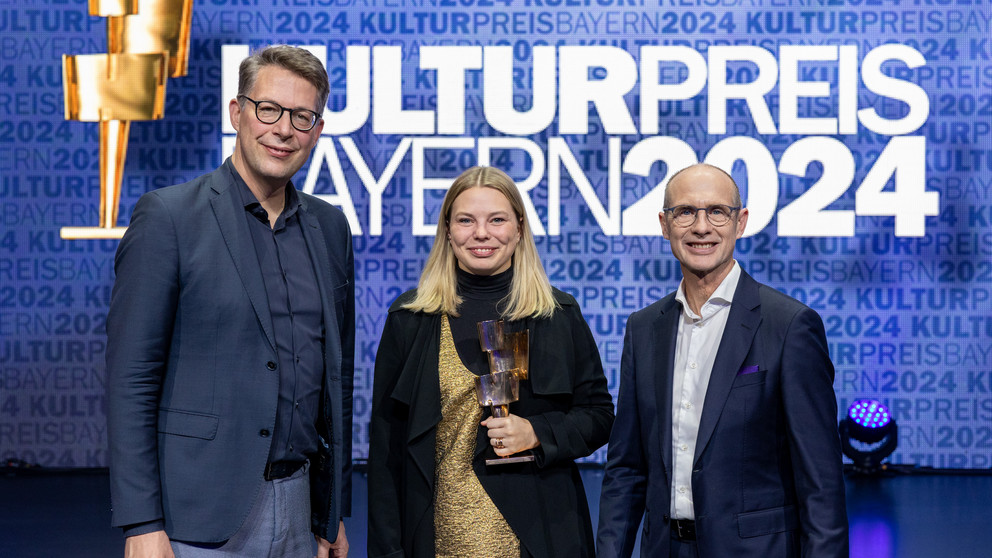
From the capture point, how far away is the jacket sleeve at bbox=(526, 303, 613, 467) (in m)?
2.15

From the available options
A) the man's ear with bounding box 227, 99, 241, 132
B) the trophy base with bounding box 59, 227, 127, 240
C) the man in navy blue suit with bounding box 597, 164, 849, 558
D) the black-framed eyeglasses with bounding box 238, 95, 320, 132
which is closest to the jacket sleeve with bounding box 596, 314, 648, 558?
the man in navy blue suit with bounding box 597, 164, 849, 558

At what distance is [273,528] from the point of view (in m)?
1.93

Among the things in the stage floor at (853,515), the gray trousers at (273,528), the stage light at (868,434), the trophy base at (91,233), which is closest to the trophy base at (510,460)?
the gray trousers at (273,528)

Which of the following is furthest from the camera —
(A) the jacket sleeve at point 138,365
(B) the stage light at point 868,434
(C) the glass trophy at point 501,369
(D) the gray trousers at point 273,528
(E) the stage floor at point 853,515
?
(B) the stage light at point 868,434

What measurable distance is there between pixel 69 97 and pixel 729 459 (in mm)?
5447

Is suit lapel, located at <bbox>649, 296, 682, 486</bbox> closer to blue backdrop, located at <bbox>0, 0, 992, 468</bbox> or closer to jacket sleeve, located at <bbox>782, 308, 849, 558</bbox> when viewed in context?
jacket sleeve, located at <bbox>782, 308, 849, 558</bbox>

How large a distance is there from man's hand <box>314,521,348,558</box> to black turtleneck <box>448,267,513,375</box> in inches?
20.3

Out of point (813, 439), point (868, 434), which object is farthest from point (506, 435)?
point (868, 434)

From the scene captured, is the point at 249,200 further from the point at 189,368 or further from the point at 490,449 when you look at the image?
the point at 490,449

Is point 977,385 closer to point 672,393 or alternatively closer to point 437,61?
point 437,61

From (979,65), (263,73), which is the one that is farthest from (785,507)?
(979,65)

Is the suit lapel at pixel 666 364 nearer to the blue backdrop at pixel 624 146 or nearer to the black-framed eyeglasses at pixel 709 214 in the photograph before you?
the black-framed eyeglasses at pixel 709 214

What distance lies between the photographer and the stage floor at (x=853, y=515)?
4250mm

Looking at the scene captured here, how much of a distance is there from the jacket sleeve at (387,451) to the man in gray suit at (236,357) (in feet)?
0.41
